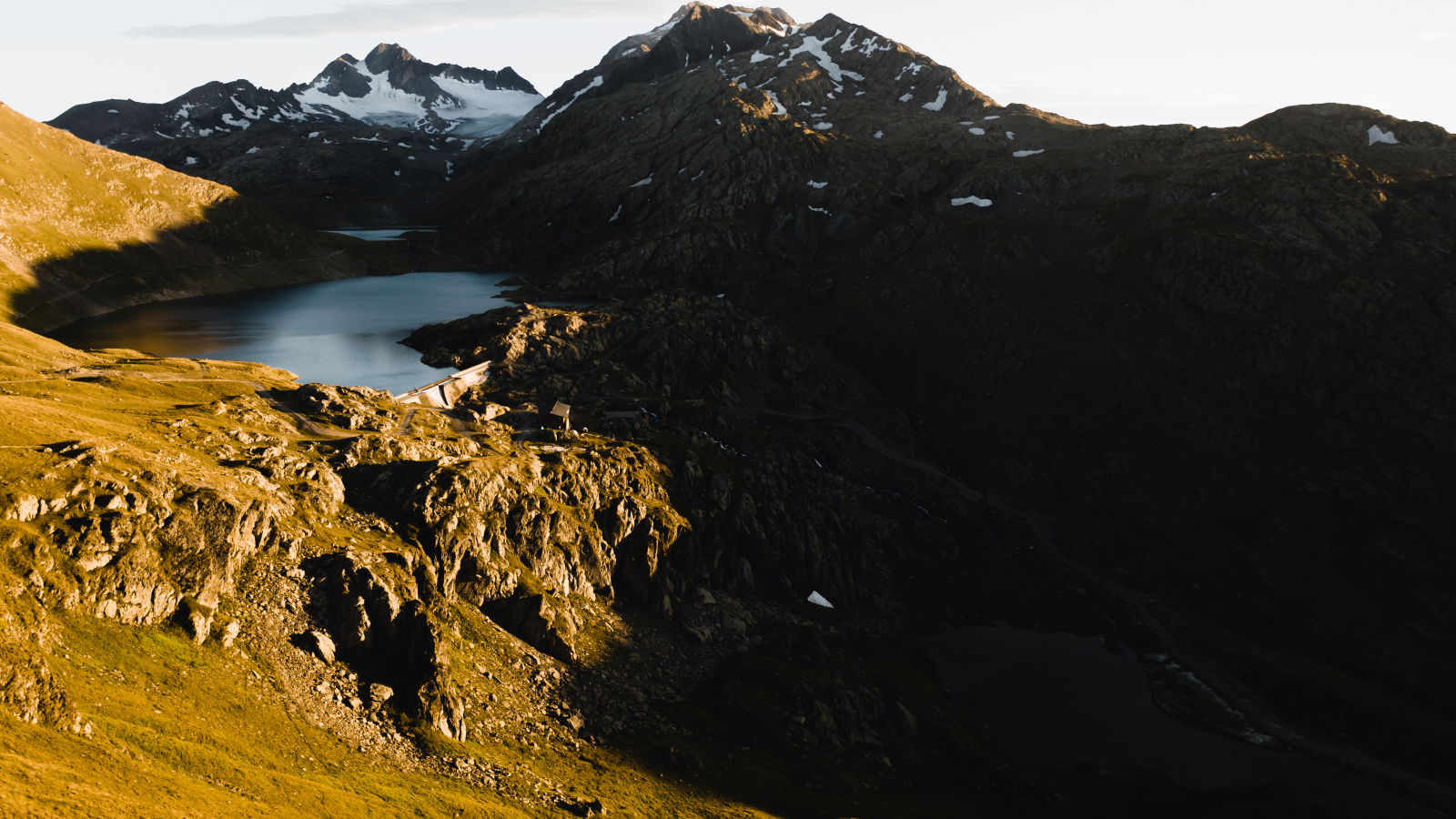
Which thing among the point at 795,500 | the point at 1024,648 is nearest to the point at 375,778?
the point at 795,500

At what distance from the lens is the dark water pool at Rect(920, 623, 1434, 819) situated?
8850 centimetres

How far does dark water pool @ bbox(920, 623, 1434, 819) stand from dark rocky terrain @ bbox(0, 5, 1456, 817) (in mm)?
3152

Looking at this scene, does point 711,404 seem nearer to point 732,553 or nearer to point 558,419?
point 558,419

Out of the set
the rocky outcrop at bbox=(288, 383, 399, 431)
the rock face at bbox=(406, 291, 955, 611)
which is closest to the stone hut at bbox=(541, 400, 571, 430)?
the rock face at bbox=(406, 291, 955, 611)

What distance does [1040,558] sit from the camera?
139750 mm

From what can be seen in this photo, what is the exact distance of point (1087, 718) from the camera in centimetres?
9925

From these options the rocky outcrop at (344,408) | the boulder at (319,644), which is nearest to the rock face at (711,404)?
the boulder at (319,644)

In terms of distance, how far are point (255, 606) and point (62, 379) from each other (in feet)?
183

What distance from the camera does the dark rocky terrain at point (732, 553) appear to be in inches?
2090

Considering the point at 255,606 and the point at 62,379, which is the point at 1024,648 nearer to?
the point at 255,606

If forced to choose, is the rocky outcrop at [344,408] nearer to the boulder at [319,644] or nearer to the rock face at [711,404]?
the rock face at [711,404]

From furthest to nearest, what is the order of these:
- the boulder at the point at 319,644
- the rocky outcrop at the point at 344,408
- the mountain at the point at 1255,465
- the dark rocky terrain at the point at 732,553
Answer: the mountain at the point at 1255,465 < the rocky outcrop at the point at 344,408 < the boulder at the point at 319,644 < the dark rocky terrain at the point at 732,553

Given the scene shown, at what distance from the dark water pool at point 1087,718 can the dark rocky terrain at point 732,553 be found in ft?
10.3

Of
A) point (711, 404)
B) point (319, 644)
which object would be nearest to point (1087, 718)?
point (319, 644)
